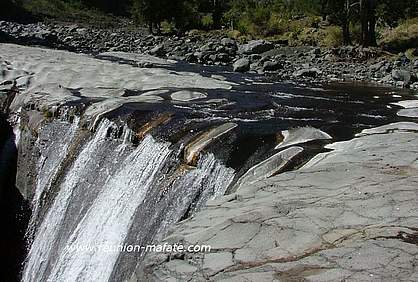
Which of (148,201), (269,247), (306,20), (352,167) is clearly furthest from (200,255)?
(306,20)

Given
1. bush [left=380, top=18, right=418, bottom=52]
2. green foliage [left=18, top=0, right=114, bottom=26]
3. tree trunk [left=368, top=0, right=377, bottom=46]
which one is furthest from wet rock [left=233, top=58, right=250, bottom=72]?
green foliage [left=18, top=0, right=114, bottom=26]

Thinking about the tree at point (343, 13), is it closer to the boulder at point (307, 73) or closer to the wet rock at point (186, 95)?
the boulder at point (307, 73)

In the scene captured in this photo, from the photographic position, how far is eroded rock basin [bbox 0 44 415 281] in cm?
734

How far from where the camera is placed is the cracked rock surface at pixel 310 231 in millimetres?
3611

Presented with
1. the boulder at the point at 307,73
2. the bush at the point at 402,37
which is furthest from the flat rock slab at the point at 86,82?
the bush at the point at 402,37

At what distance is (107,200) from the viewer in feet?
28.0

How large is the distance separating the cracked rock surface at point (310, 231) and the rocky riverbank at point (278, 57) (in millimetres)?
10605

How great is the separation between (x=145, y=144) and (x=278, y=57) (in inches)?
547

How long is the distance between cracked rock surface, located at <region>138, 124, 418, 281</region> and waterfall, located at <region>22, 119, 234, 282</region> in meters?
1.89

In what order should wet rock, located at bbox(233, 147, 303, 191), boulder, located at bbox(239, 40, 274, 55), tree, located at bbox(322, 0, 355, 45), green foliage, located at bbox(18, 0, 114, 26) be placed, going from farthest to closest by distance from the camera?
1. green foliage, located at bbox(18, 0, 114, 26)
2. boulder, located at bbox(239, 40, 274, 55)
3. tree, located at bbox(322, 0, 355, 45)
4. wet rock, located at bbox(233, 147, 303, 191)

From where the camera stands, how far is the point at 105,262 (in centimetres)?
735

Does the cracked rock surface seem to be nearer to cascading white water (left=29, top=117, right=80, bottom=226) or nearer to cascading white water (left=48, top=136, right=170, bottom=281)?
cascading white water (left=48, top=136, right=170, bottom=281)

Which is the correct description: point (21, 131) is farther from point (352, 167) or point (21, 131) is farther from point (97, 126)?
point (352, 167)

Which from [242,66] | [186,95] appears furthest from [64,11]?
[186,95]
